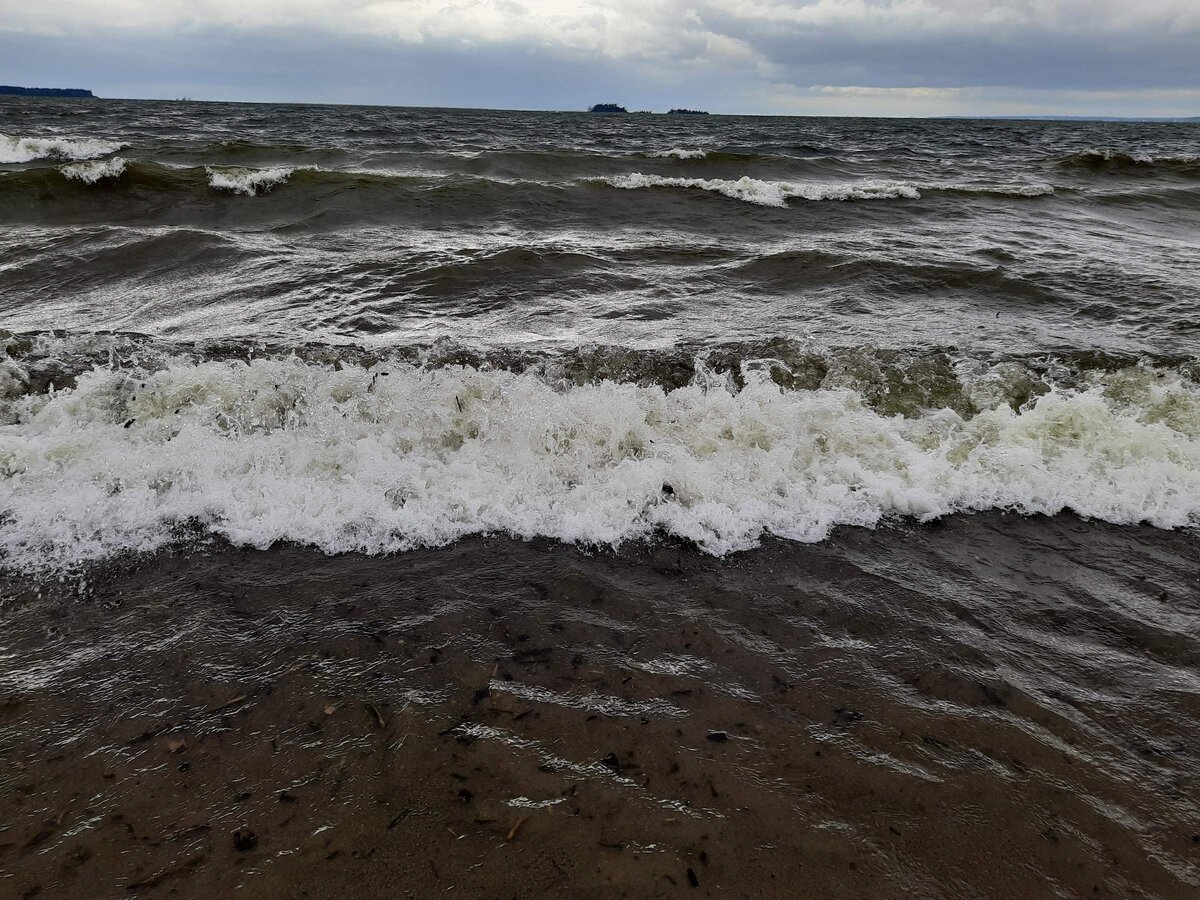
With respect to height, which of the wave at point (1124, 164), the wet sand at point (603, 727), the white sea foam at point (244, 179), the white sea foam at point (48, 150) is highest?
the wave at point (1124, 164)

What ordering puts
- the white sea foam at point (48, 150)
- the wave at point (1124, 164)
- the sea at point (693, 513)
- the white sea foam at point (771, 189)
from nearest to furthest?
the sea at point (693, 513)
the white sea foam at point (771, 189)
the white sea foam at point (48, 150)
the wave at point (1124, 164)

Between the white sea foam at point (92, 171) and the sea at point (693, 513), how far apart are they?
417 cm

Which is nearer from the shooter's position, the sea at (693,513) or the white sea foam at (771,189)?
the sea at (693,513)

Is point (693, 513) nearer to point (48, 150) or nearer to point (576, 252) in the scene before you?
point (576, 252)

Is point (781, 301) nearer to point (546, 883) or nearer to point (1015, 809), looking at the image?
point (1015, 809)

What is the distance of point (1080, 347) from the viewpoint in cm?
623

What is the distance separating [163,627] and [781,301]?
6.74 meters

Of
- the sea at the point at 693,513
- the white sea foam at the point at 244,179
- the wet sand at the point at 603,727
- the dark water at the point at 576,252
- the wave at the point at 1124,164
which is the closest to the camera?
the wet sand at the point at 603,727

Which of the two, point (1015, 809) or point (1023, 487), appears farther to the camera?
point (1023, 487)

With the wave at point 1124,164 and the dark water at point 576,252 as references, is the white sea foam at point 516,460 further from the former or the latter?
the wave at point 1124,164

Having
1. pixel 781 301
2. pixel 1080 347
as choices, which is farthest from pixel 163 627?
pixel 1080 347

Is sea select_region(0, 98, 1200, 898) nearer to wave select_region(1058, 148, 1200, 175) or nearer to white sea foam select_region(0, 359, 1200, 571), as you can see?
white sea foam select_region(0, 359, 1200, 571)

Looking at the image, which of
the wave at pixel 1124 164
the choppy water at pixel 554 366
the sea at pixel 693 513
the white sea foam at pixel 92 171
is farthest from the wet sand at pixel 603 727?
the wave at pixel 1124 164

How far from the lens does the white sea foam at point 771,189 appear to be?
45.6 ft
